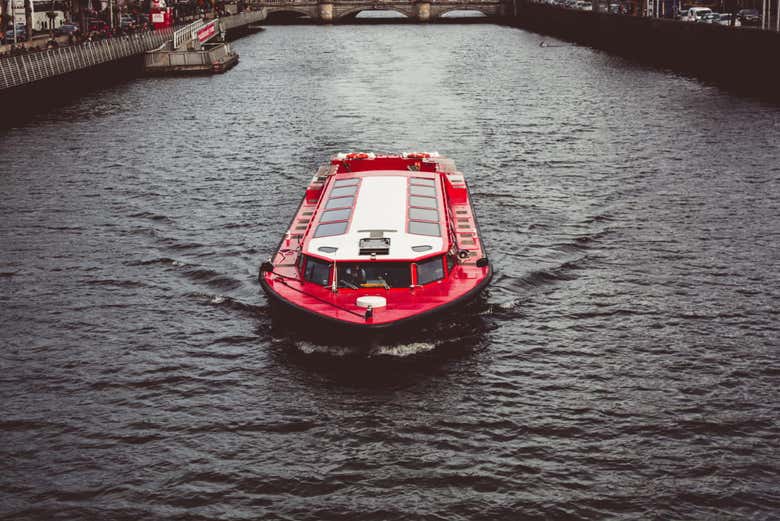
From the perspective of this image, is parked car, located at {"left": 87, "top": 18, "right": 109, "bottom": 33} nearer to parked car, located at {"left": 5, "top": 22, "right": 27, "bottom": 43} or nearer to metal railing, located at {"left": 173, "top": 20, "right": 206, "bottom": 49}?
metal railing, located at {"left": 173, "top": 20, "right": 206, "bottom": 49}

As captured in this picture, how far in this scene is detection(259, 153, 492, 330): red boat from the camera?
102ft

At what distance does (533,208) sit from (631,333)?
1624 centimetres

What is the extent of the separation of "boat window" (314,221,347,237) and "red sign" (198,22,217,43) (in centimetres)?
9954

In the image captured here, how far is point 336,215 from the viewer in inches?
1435

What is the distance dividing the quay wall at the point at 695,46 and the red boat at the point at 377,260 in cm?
5117

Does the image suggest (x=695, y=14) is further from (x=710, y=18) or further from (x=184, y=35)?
(x=184, y=35)

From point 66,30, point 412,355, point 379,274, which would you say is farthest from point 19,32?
point 412,355

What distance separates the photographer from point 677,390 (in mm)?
30219

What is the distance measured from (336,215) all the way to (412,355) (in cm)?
682

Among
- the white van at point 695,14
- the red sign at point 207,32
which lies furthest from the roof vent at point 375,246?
the red sign at point 207,32

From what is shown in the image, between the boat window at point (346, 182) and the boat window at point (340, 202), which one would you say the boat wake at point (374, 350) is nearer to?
the boat window at point (340, 202)

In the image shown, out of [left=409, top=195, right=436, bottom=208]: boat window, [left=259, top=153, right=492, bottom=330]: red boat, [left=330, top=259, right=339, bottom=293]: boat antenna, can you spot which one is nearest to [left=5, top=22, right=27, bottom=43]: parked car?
[left=259, top=153, right=492, bottom=330]: red boat

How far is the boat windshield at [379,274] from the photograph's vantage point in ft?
106

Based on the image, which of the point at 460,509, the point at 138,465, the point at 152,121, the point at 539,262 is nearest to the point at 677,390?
the point at 460,509
